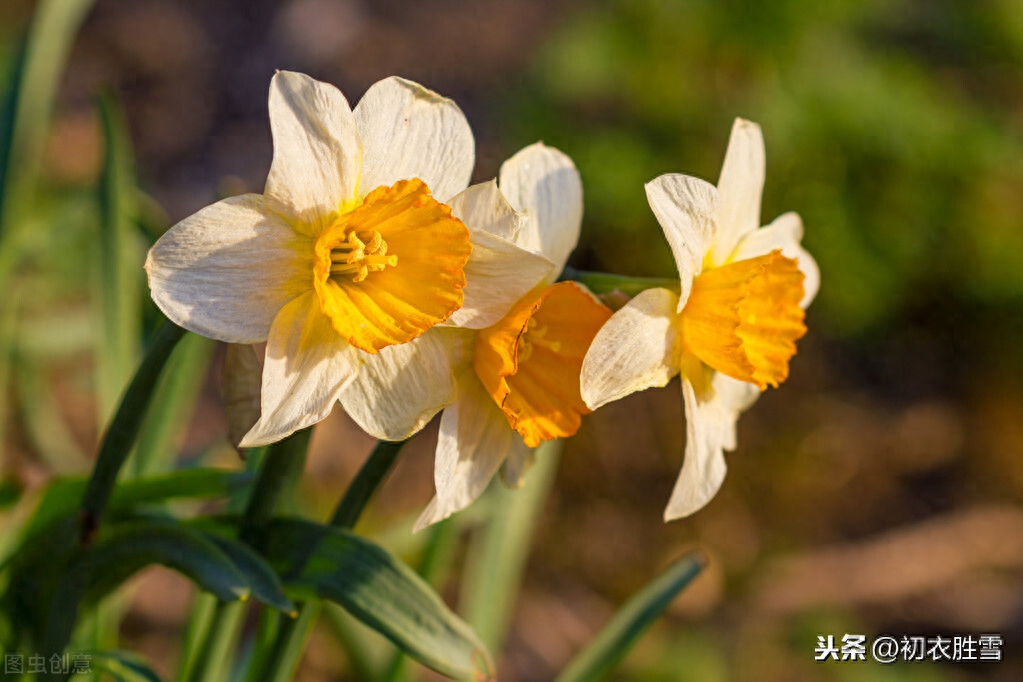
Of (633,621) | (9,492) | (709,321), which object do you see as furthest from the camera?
(633,621)

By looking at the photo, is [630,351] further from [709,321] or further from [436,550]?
[436,550]

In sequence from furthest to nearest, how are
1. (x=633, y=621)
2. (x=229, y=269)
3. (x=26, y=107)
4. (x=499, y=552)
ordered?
(x=499, y=552) < (x=26, y=107) < (x=633, y=621) < (x=229, y=269)

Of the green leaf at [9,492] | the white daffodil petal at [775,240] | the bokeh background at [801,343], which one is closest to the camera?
the white daffodil petal at [775,240]

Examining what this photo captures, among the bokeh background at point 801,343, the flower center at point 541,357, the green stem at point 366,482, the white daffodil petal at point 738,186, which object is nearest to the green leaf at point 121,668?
the green stem at point 366,482

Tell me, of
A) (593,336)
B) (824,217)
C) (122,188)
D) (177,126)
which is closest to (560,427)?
(593,336)

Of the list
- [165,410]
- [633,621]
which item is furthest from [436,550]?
[165,410]

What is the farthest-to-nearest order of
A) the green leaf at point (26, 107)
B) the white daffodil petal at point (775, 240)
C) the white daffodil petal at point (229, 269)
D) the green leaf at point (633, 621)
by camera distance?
1. the green leaf at point (26, 107)
2. the green leaf at point (633, 621)
3. the white daffodil petal at point (775, 240)
4. the white daffodil petal at point (229, 269)

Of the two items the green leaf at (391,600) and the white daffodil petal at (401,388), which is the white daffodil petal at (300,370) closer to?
the white daffodil petal at (401,388)
